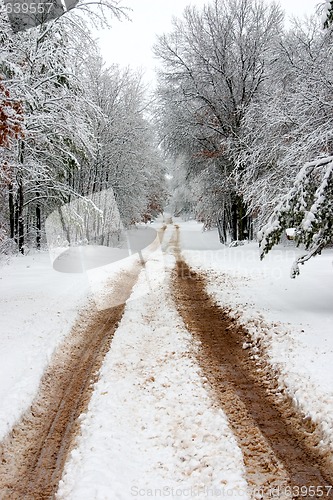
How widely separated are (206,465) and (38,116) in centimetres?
1136

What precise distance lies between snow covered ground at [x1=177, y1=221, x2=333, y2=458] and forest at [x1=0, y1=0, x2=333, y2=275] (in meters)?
1.37

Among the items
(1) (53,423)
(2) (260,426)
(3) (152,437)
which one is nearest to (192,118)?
(2) (260,426)

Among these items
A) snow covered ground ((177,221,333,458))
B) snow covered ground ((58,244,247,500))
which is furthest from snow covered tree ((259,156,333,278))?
snow covered ground ((58,244,247,500))

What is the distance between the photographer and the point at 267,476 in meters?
3.84

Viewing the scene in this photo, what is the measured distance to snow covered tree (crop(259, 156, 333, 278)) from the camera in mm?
7605

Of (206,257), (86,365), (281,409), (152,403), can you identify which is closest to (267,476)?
(281,409)

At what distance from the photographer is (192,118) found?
2109 cm

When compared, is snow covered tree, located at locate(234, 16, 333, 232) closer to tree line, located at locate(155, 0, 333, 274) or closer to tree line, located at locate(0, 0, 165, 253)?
tree line, located at locate(155, 0, 333, 274)

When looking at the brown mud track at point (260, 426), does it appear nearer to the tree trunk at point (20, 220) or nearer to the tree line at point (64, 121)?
the tree line at point (64, 121)

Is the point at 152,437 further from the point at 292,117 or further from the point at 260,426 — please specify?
the point at 292,117

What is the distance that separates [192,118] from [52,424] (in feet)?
63.1

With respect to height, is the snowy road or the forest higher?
the forest

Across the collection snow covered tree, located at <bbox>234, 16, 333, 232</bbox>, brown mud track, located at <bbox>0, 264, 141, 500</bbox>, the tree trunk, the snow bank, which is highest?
snow covered tree, located at <bbox>234, 16, 333, 232</bbox>

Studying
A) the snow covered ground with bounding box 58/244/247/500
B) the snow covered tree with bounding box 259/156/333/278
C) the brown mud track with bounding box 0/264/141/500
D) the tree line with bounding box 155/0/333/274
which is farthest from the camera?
the tree line with bounding box 155/0/333/274
